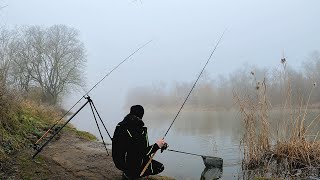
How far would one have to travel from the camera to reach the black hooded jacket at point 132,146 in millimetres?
4926

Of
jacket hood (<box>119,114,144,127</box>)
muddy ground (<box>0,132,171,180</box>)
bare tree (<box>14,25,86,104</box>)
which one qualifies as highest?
bare tree (<box>14,25,86,104</box>)

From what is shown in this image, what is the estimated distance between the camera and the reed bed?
7.95 meters

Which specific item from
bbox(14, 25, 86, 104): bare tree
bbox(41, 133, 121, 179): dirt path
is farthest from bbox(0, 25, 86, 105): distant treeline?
bbox(41, 133, 121, 179): dirt path

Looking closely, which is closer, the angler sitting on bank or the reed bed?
the angler sitting on bank

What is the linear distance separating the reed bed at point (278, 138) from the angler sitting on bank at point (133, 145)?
142 inches

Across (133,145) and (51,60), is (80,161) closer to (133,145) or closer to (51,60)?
(133,145)

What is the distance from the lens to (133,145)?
194 inches

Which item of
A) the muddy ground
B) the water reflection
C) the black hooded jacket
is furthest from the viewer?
the water reflection

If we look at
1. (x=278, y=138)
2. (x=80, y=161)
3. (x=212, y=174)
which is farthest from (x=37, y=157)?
(x=278, y=138)

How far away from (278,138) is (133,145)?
189 inches

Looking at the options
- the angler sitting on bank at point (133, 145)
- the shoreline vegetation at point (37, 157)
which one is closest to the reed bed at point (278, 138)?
the shoreline vegetation at point (37, 157)

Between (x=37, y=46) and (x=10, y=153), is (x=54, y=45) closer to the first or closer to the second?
(x=37, y=46)

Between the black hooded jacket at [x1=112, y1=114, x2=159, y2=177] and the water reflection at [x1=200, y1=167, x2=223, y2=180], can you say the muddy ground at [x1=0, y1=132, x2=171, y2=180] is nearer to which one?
the black hooded jacket at [x1=112, y1=114, x2=159, y2=177]

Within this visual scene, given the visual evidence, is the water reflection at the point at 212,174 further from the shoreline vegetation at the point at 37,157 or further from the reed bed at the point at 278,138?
the shoreline vegetation at the point at 37,157
